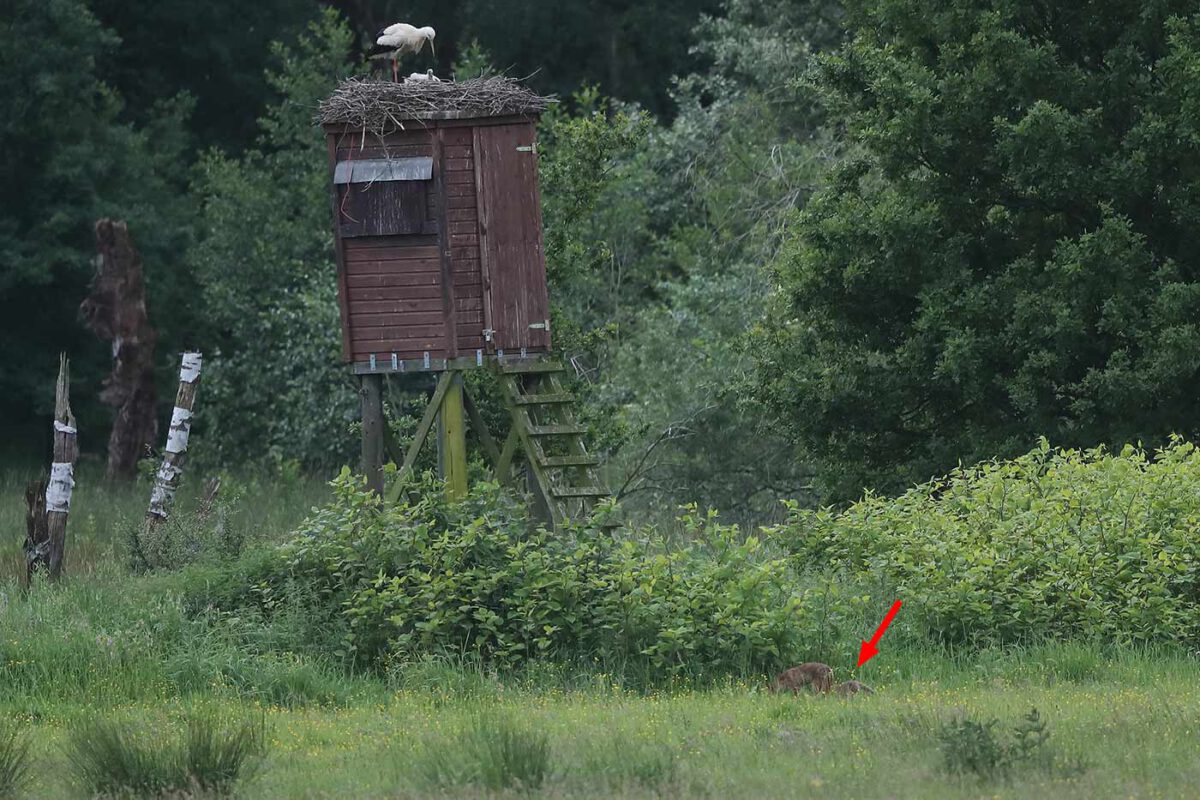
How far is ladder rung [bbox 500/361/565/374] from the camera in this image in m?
15.7

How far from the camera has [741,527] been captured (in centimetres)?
2122

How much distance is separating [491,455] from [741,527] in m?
5.81

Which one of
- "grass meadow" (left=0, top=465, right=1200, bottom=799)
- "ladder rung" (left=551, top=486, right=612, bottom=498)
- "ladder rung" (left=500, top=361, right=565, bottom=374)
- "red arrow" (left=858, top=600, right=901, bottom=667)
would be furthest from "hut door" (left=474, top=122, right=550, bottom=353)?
"red arrow" (left=858, top=600, right=901, bottom=667)

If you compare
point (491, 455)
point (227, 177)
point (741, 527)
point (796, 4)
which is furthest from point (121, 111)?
point (491, 455)

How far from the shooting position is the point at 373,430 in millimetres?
15750

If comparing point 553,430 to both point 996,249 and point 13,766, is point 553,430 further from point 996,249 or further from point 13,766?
point 13,766

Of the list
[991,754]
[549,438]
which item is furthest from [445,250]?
[991,754]

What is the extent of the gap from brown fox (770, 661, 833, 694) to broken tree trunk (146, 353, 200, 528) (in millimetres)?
7513

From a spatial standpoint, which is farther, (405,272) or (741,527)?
(741,527)

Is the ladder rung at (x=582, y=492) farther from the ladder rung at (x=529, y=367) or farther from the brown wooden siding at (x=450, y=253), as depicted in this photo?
the brown wooden siding at (x=450, y=253)

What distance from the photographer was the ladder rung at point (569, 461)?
49.4ft

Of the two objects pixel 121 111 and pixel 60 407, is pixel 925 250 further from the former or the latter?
pixel 121 111

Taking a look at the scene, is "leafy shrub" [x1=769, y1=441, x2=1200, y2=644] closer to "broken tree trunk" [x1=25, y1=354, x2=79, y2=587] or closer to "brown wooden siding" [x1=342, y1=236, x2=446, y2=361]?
"brown wooden siding" [x1=342, y1=236, x2=446, y2=361]

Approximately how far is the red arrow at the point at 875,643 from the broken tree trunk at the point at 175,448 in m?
7.29
